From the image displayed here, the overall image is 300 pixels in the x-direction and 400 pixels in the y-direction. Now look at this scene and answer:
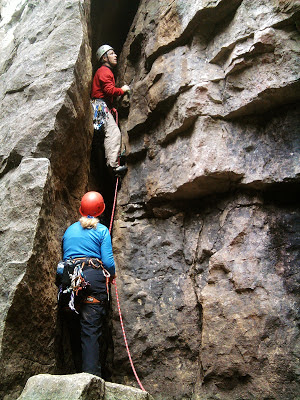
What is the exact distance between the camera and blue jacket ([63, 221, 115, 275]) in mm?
4094

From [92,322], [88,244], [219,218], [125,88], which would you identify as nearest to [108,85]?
[125,88]

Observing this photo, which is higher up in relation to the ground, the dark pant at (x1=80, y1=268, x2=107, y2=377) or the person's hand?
the person's hand

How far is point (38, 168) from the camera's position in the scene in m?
3.97

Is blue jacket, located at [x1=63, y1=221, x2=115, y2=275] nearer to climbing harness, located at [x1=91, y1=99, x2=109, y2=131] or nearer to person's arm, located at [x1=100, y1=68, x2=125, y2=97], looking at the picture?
climbing harness, located at [x1=91, y1=99, x2=109, y2=131]

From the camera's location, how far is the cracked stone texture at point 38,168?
3371 mm

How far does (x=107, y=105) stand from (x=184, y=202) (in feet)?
9.50

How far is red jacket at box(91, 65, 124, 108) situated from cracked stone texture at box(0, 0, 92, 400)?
778 mm

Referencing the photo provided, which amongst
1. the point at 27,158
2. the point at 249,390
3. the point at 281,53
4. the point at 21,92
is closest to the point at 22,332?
the point at 27,158

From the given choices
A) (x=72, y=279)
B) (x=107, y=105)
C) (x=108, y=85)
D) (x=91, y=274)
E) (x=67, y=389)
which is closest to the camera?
(x=67, y=389)

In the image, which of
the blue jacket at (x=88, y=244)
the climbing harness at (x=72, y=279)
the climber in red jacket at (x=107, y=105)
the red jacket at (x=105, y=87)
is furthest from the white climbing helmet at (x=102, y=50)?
the climbing harness at (x=72, y=279)

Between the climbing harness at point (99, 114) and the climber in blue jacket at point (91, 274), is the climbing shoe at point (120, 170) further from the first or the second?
the climber in blue jacket at point (91, 274)

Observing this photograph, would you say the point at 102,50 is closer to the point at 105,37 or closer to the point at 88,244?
the point at 105,37

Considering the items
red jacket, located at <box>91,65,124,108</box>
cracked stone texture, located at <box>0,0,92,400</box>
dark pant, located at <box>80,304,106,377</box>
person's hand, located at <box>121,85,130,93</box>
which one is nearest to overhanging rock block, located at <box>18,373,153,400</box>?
cracked stone texture, located at <box>0,0,92,400</box>

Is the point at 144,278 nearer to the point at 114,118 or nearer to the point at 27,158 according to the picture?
the point at 27,158
